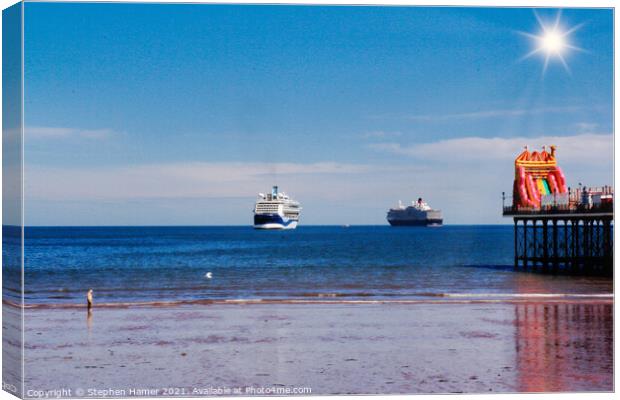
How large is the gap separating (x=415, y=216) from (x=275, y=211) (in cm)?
2188

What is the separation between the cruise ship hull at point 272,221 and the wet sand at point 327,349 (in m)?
69.4

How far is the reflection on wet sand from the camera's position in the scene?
1434cm

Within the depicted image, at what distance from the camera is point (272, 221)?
96250 millimetres

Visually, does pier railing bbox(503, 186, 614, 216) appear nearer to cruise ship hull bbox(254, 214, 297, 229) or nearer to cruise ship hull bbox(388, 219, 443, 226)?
cruise ship hull bbox(254, 214, 297, 229)

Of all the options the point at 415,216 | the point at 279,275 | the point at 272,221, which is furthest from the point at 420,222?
the point at 279,275

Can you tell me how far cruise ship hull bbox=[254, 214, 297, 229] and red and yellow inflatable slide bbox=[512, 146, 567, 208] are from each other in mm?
57807

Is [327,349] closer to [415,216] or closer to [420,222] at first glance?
[415,216]

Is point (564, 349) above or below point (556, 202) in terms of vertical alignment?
below

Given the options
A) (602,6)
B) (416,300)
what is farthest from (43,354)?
(416,300)

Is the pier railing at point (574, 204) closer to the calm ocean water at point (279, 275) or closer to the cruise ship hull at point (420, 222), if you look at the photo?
the calm ocean water at point (279, 275)

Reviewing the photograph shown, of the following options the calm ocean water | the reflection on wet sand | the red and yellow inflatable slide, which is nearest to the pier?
the red and yellow inflatable slide

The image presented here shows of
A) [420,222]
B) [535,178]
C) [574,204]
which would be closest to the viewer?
[535,178]

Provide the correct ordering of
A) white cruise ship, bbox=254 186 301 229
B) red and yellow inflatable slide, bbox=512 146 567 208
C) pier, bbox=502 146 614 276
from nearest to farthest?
red and yellow inflatable slide, bbox=512 146 567 208 → pier, bbox=502 146 614 276 → white cruise ship, bbox=254 186 301 229

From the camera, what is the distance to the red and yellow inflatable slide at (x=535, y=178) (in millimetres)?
25778
